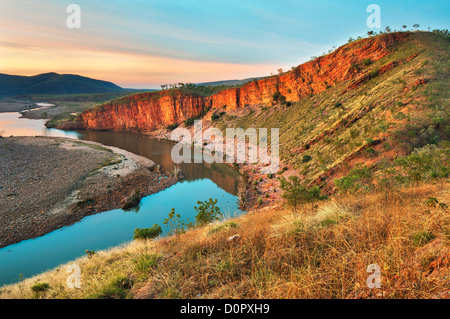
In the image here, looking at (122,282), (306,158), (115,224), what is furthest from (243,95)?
(122,282)

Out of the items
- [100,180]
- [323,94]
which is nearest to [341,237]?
[100,180]

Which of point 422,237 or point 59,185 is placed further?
point 59,185

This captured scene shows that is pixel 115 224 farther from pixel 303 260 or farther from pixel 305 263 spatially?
pixel 305 263

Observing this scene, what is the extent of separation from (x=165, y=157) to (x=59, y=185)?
48.5 ft

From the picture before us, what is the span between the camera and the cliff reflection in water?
2221cm

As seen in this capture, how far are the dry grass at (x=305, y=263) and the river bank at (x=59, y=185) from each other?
12805 millimetres

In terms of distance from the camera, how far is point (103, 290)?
283cm

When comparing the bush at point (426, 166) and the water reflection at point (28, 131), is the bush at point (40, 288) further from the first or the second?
the water reflection at point (28, 131)

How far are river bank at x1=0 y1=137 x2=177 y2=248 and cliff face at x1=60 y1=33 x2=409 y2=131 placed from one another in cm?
2200

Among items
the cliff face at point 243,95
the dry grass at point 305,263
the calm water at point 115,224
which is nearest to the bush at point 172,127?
the cliff face at point 243,95

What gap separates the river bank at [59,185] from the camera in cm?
1348

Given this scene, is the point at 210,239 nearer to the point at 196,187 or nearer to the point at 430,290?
the point at 430,290

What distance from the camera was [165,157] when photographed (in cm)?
3169

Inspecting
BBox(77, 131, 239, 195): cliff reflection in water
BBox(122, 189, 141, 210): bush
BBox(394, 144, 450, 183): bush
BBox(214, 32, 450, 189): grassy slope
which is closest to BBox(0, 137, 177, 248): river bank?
BBox(122, 189, 141, 210): bush
